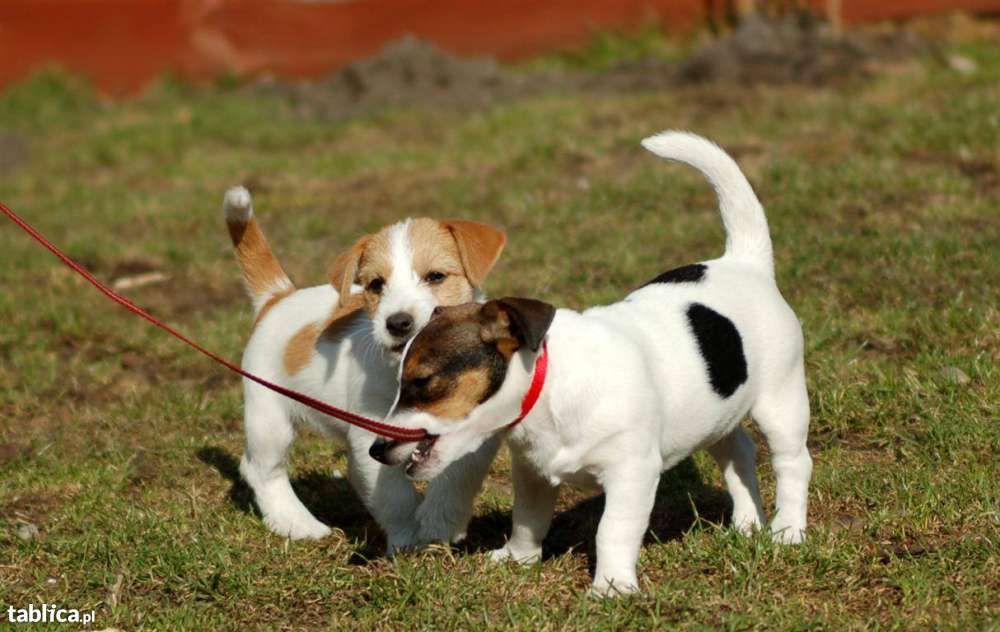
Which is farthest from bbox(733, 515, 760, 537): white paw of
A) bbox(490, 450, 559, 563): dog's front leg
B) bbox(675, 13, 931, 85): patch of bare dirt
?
bbox(675, 13, 931, 85): patch of bare dirt

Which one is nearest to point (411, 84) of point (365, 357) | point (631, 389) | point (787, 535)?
point (365, 357)

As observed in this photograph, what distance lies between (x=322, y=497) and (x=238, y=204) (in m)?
1.25

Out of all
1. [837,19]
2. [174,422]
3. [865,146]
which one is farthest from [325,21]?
[174,422]

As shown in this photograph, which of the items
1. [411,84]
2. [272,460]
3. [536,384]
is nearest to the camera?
[536,384]

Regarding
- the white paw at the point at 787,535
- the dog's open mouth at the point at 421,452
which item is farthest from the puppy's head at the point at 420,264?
the white paw at the point at 787,535

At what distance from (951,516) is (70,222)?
748 cm

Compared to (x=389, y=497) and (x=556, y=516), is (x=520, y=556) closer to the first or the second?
(x=389, y=497)

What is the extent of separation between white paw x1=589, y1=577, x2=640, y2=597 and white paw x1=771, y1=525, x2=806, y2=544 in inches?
22.8

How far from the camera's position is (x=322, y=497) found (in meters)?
5.82

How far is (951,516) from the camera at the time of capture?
4762mm

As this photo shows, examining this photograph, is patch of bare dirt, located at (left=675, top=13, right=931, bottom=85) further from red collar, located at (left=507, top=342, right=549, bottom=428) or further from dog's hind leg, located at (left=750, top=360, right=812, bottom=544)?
red collar, located at (left=507, top=342, right=549, bottom=428)

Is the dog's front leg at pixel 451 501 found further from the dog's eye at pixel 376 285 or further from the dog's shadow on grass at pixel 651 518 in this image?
the dog's eye at pixel 376 285

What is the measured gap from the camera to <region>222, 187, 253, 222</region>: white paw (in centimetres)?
550

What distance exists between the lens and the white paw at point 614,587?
429 centimetres
